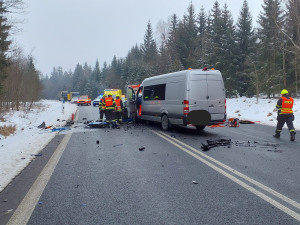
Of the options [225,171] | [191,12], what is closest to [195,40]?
[191,12]

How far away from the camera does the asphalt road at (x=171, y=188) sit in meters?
3.42

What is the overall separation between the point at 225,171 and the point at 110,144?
14.4 feet

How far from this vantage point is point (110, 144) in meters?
8.85

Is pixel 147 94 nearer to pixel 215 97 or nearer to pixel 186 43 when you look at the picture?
pixel 215 97

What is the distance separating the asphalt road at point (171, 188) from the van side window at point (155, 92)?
4550 millimetres

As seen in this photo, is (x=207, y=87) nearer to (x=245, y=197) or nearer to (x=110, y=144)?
(x=110, y=144)

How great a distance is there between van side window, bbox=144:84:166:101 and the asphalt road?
455cm

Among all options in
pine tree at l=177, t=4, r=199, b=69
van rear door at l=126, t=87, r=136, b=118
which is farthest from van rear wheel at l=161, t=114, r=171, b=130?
pine tree at l=177, t=4, r=199, b=69

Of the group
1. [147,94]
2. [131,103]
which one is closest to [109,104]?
[131,103]

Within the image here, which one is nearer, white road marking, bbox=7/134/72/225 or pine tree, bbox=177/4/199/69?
white road marking, bbox=7/134/72/225

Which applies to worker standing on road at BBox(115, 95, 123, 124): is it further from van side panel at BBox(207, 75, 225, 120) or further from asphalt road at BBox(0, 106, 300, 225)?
asphalt road at BBox(0, 106, 300, 225)

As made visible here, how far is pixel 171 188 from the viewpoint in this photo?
4473mm

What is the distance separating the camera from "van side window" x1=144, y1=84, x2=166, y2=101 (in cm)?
1203

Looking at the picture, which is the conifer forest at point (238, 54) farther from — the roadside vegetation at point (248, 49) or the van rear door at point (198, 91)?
the van rear door at point (198, 91)
